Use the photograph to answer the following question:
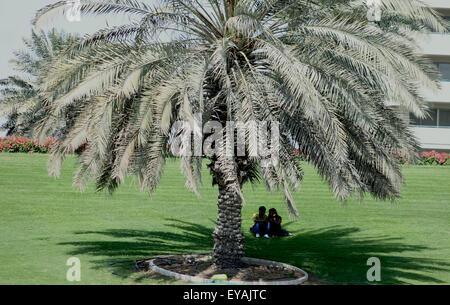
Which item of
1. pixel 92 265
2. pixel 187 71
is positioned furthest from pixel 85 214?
pixel 187 71

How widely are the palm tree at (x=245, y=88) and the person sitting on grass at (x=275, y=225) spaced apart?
4.45 metres

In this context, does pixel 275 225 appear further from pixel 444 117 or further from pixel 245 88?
pixel 444 117

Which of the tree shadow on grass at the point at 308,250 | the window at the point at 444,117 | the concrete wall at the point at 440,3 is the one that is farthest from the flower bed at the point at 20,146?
the concrete wall at the point at 440,3

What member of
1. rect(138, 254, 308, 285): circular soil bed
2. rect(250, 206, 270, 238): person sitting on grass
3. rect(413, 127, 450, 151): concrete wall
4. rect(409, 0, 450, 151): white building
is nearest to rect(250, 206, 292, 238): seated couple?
rect(250, 206, 270, 238): person sitting on grass

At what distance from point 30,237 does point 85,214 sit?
3821 millimetres

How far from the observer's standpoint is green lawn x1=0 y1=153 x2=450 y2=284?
42.1 ft

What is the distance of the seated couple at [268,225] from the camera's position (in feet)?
54.3

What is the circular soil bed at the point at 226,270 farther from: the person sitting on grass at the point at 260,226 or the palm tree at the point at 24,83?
the palm tree at the point at 24,83

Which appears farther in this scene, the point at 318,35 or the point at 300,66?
the point at 318,35

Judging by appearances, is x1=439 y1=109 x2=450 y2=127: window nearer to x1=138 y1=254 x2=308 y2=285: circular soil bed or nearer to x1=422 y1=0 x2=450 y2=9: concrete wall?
x1=422 y1=0 x2=450 y2=9: concrete wall

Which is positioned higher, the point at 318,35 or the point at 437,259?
the point at 318,35

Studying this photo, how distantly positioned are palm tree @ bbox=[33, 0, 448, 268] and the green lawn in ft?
4.07

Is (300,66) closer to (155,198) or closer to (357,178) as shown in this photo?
(357,178)

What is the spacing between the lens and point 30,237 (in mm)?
15695
